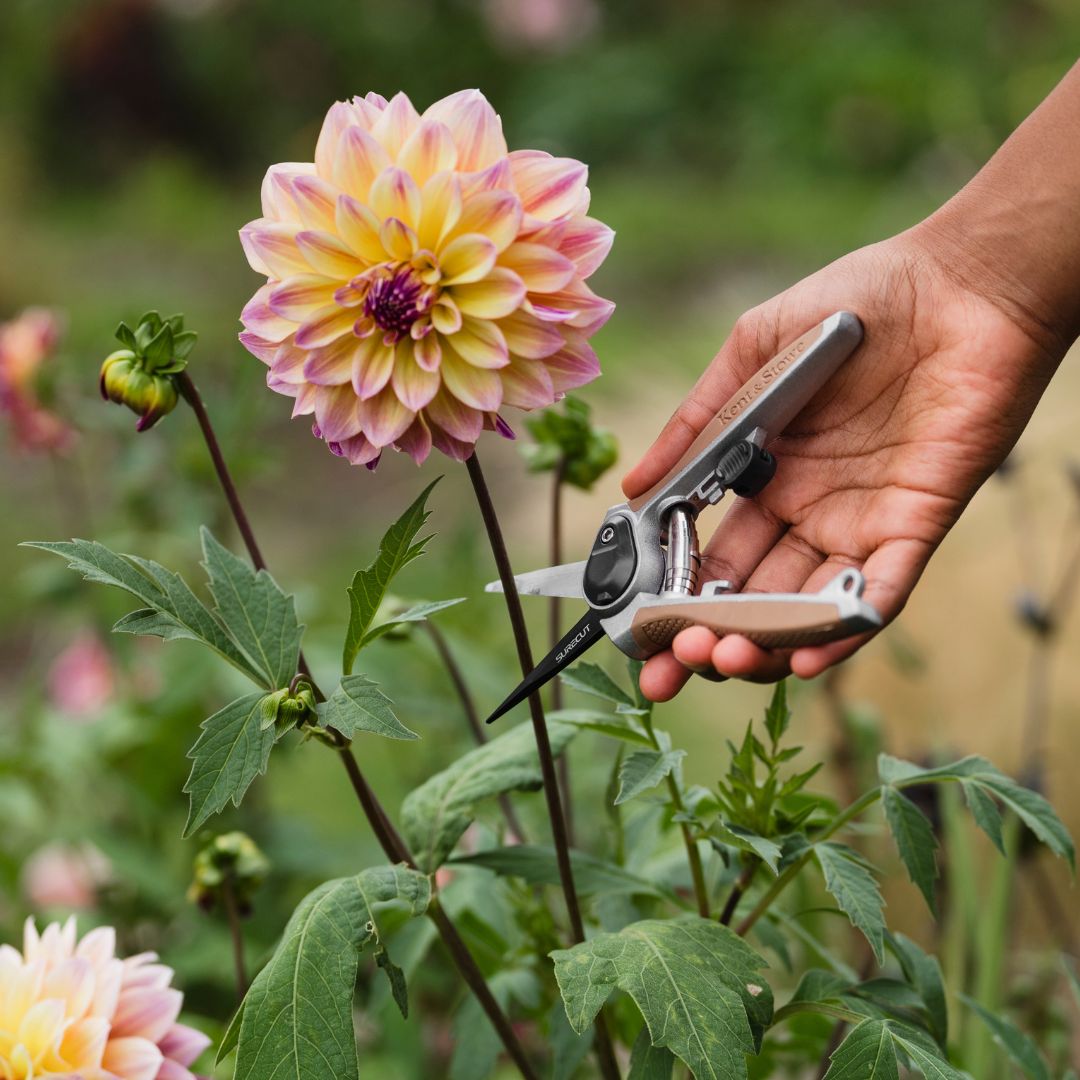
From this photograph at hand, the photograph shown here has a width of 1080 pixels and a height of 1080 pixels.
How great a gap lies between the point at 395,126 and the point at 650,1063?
2.05 feet

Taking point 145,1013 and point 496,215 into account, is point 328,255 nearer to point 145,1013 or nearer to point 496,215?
point 496,215

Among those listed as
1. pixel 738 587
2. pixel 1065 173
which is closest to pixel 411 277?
pixel 738 587

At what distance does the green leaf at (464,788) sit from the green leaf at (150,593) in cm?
18

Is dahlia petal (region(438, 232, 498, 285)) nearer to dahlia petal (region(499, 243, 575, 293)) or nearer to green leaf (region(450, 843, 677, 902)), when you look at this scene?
dahlia petal (region(499, 243, 575, 293))

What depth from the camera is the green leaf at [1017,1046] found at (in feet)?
3.47

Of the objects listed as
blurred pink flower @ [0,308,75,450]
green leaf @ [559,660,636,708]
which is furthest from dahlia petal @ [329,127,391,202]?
blurred pink flower @ [0,308,75,450]

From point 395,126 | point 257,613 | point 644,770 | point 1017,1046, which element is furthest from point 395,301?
point 1017,1046

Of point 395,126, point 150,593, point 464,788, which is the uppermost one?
point 395,126

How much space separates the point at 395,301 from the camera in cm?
88

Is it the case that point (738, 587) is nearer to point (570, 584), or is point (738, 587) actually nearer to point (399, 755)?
point (570, 584)

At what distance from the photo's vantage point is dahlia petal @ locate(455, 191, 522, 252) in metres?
0.85

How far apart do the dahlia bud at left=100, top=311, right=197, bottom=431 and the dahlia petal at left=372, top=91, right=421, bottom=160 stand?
0.20 m

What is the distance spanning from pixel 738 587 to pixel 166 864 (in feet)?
2.92

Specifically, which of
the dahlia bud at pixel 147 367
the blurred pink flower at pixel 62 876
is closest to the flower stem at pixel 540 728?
the dahlia bud at pixel 147 367
